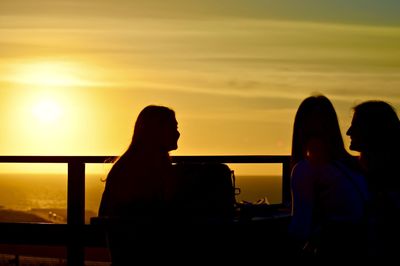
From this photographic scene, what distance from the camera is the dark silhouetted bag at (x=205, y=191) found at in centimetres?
557

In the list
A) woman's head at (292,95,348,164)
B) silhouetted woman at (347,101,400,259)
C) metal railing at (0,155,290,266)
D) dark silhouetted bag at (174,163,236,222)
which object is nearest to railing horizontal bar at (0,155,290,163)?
metal railing at (0,155,290,266)

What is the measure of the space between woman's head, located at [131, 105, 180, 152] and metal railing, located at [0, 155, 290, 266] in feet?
7.88

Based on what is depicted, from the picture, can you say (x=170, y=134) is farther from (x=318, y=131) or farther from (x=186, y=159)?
(x=186, y=159)

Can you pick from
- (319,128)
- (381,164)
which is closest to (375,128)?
(381,164)

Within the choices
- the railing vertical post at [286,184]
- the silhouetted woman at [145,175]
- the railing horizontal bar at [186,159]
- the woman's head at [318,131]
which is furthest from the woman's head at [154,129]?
the railing vertical post at [286,184]

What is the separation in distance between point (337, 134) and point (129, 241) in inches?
50.2

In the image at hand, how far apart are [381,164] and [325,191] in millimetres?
337

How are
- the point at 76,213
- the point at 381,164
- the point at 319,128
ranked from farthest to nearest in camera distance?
the point at 76,213 → the point at 319,128 → the point at 381,164

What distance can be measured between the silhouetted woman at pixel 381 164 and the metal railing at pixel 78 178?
345cm

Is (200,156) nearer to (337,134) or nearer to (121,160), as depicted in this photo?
(121,160)

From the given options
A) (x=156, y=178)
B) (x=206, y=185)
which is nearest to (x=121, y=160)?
(x=156, y=178)

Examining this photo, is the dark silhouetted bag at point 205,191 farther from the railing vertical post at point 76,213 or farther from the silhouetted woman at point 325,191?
the railing vertical post at point 76,213

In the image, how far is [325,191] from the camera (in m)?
5.40

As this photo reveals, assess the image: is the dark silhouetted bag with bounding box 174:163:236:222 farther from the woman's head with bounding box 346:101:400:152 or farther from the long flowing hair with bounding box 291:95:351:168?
the woman's head with bounding box 346:101:400:152
